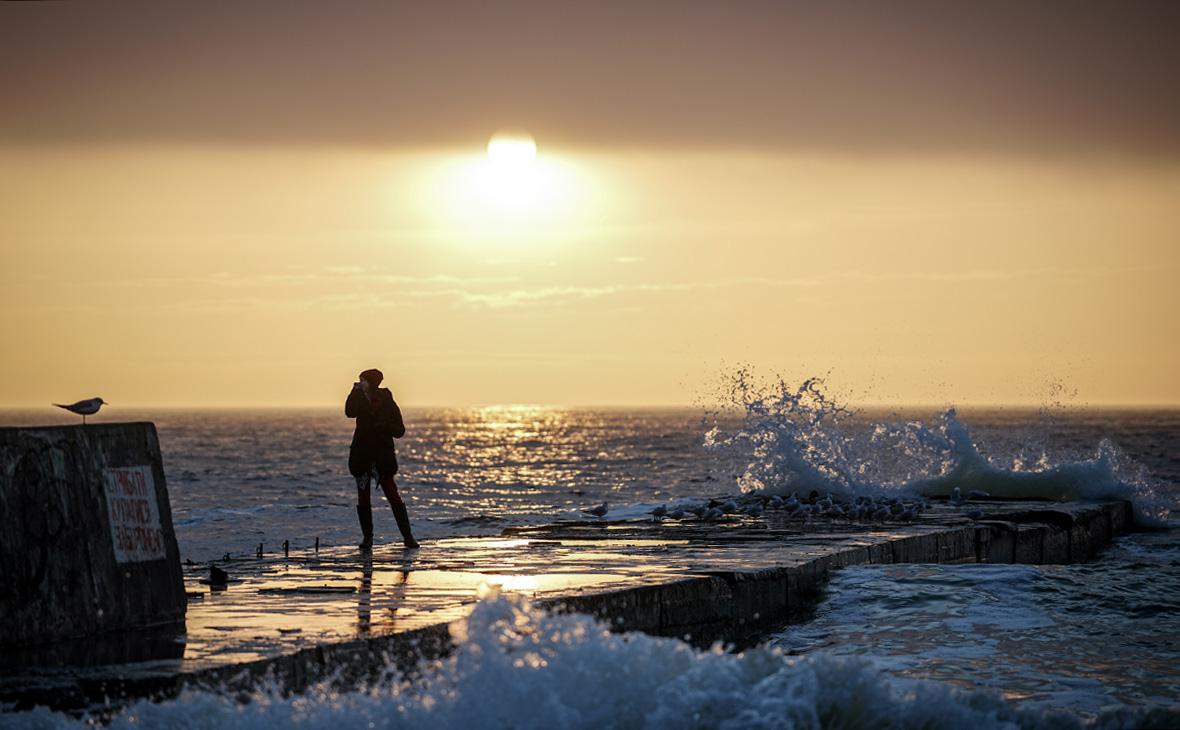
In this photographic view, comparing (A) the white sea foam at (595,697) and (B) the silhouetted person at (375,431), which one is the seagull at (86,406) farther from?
(B) the silhouetted person at (375,431)

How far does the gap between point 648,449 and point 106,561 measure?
227ft

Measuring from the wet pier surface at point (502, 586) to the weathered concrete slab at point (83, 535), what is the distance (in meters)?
0.24

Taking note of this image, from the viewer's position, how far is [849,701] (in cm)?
651

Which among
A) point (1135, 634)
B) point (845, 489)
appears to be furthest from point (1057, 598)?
point (845, 489)

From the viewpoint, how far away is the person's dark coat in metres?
12.8

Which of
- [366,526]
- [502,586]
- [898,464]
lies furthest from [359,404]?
[898,464]

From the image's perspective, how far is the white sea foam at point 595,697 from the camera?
6129 mm

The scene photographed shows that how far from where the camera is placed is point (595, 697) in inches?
250

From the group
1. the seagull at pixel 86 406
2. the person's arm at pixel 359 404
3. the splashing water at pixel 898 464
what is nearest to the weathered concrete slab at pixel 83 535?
the seagull at pixel 86 406

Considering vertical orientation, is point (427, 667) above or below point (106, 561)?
below

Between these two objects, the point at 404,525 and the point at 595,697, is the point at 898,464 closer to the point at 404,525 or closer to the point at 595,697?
the point at 404,525

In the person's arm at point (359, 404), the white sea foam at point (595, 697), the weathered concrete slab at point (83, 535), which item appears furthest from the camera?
the person's arm at point (359, 404)

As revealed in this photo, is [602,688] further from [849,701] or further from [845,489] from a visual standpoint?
[845,489]

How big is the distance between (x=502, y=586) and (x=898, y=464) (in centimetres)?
1607
